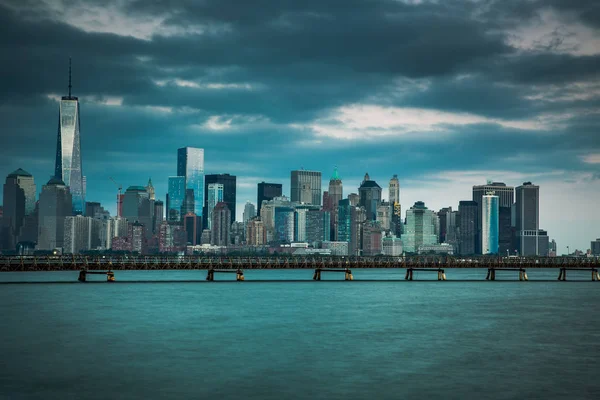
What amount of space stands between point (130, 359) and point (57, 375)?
7258 mm

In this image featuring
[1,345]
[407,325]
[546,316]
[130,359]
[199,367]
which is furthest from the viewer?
[546,316]

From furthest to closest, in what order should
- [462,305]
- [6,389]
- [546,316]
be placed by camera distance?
[462,305], [546,316], [6,389]

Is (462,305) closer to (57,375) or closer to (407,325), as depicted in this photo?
(407,325)

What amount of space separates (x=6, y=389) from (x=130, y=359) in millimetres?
12391

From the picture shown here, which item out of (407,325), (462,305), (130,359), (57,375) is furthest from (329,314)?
(57,375)

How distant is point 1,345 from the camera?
5984cm

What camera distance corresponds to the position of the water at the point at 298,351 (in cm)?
4294

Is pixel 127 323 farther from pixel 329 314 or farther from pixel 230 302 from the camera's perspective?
pixel 230 302

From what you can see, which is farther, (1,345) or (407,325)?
(407,325)

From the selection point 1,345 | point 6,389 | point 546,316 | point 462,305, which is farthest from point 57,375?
point 462,305

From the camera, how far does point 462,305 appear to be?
4144 inches

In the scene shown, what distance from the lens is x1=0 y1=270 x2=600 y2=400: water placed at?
4294cm

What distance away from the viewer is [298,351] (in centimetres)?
5869

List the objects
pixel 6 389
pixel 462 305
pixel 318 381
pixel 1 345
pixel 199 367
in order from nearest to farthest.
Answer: pixel 6 389
pixel 318 381
pixel 199 367
pixel 1 345
pixel 462 305
